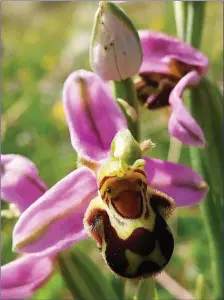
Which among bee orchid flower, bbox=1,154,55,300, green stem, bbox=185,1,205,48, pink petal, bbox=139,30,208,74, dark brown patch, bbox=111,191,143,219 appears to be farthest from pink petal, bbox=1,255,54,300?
green stem, bbox=185,1,205,48

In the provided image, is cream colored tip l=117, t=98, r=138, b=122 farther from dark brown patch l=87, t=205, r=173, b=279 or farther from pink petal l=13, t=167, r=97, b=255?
dark brown patch l=87, t=205, r=173, b=279

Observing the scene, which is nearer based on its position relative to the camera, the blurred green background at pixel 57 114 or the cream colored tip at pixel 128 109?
the cream colored tip at pixel 128 109

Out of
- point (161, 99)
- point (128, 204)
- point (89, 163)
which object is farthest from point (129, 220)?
point (161, 99)

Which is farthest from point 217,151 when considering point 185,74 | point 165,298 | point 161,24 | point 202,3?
point 161,24

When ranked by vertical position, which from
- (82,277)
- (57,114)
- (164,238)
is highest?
(164,238)

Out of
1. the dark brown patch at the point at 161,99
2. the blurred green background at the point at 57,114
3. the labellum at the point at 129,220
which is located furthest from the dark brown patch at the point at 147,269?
the blurred green background at the point at 57,114

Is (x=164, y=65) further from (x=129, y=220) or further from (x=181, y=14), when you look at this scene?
(x=129, y=220)

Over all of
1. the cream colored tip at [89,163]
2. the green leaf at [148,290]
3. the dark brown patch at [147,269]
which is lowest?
the green leaf at [148,290]

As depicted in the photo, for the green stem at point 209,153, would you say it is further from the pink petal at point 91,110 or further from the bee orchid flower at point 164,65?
the pink petal at point 91,110
